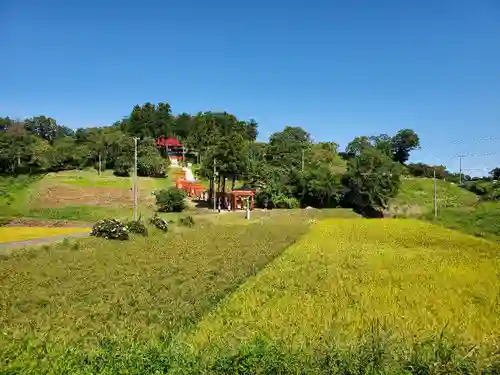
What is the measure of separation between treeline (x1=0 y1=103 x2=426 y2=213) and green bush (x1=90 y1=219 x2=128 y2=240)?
71.5 feet

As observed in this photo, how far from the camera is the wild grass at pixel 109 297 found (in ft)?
19.5

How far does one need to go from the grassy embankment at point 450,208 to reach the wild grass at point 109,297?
20523mm

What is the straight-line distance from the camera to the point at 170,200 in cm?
3875

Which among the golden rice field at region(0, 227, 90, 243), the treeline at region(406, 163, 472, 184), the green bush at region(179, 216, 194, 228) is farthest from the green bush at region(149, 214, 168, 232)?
the treeline at region(406, 163, 472, 184)

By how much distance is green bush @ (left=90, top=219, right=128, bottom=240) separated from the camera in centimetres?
2020

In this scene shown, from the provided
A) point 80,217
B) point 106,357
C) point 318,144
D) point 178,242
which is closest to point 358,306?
point 106,357

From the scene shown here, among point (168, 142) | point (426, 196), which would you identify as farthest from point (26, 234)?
point (168, 142)

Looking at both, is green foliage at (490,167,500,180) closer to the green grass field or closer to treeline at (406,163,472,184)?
treeline at (406,163,472,184)

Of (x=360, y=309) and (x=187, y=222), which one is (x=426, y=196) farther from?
(x=360, y=309)

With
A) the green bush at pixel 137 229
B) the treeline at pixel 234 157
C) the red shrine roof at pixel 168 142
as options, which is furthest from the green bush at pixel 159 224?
the red shrine roof at pixel 168 142

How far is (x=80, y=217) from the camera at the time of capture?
109ft

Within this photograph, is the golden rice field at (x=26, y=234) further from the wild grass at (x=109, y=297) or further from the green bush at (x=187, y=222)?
the green bush at (x=187, y=222)

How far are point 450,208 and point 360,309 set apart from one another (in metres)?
40.3

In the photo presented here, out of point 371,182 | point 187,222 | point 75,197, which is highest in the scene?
point 371,182
